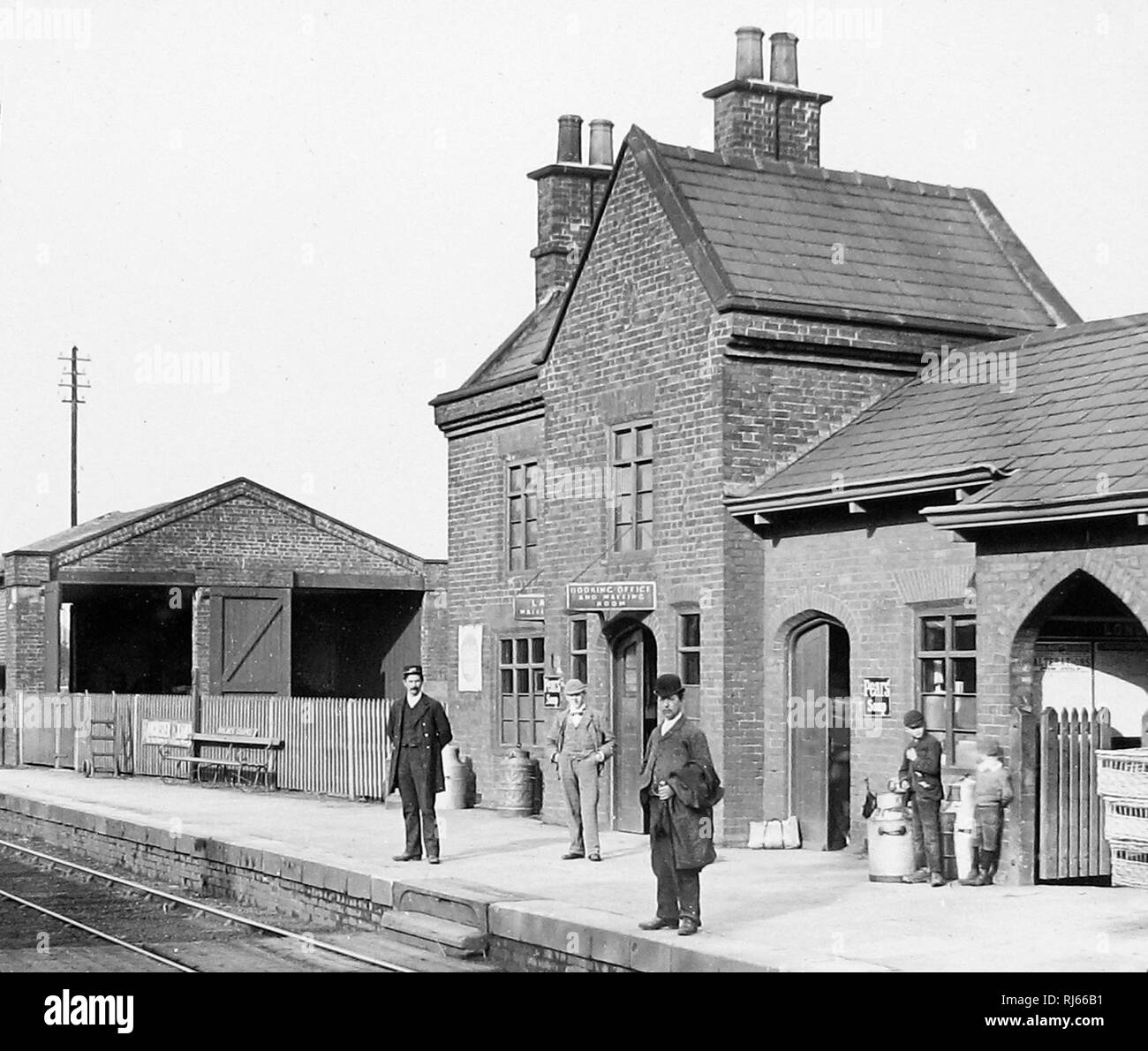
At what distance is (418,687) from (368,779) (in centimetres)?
942

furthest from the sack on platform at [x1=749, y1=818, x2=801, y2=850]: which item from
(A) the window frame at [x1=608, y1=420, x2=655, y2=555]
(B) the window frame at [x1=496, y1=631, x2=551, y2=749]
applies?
(B) the window frame at [x1=496, y1=631, x2=551, y2=749]

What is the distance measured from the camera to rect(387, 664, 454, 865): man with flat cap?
16.5 meters

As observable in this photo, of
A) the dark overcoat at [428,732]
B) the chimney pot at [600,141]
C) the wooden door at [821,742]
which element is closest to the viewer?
the dark overcoat at [428,732]

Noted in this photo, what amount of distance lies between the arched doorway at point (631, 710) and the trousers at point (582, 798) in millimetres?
2772

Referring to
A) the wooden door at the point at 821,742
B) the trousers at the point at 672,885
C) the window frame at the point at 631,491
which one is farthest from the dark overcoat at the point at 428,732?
the trousers at the point at 672,885

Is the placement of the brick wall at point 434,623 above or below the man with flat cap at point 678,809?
above

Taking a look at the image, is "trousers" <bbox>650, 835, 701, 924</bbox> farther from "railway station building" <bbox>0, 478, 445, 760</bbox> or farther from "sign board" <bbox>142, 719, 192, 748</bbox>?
"railway station building" <bbox>0, 478, 445, 760</bbox>

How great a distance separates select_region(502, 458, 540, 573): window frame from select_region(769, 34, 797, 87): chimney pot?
5.56 metres

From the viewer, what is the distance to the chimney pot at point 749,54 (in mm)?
21969

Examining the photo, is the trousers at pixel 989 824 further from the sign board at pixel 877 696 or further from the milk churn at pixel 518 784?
the milk churn at pixel 518 784

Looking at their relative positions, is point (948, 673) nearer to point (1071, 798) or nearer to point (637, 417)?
point (1071, 798)

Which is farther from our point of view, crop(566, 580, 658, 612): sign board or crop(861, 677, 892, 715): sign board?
crop(566, 580, 658, 612): sign board
